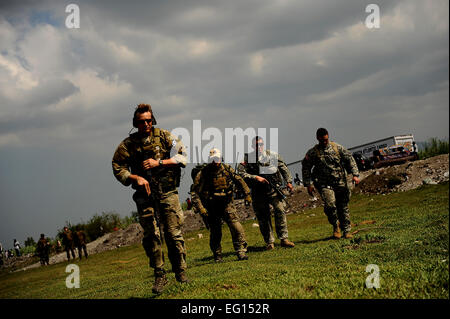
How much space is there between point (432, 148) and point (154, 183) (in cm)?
2916

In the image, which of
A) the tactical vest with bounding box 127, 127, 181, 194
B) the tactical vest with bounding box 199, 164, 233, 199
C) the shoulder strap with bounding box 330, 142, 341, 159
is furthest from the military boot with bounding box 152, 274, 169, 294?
the shoulder strap with bounding box 330, 142, 341, 159

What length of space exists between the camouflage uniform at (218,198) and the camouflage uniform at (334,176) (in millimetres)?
2395

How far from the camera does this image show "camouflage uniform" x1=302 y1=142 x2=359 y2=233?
9906mm

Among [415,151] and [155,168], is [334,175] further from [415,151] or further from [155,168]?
[415,151]

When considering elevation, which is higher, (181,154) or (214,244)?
(181,154)

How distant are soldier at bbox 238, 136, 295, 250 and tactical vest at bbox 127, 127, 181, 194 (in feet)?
14.9

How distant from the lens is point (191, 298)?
186 inches

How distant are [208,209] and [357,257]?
391cm

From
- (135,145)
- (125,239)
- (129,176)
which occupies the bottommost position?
(125,239)

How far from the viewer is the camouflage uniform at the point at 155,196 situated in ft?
18.7

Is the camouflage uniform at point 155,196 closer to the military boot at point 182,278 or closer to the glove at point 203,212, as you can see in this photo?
the military boot at point 182,278
